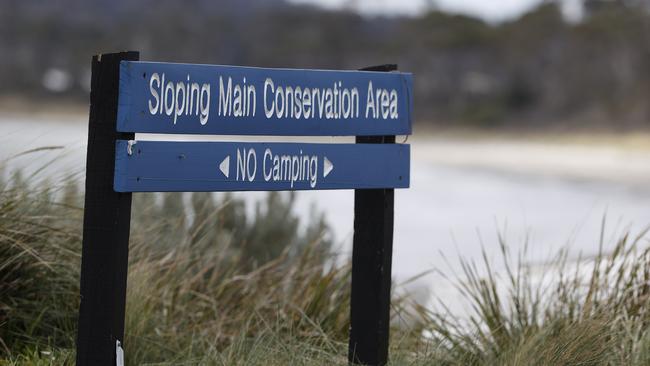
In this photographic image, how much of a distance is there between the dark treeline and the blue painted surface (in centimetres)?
2931

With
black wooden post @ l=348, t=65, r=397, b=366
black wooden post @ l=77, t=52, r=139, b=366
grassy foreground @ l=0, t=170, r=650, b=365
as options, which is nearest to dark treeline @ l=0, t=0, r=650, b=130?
grassy foreground @ l=0, t=170, r=650, b=365

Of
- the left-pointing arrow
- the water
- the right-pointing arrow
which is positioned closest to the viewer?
the left-pointing arrow

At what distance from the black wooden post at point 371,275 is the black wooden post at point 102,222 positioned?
0.99 metres

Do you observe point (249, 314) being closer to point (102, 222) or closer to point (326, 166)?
point (326, 166)

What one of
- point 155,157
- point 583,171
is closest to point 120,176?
point 155,157

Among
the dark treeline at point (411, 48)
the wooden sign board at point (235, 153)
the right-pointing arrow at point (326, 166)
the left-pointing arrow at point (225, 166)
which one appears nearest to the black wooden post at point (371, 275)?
the wooden sign board at point (235, 153)

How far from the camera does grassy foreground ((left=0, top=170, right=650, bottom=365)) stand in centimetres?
359

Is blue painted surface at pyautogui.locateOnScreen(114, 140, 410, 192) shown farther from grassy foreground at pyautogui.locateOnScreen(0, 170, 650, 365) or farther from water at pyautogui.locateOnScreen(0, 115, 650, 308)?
water at pyautogui.locateOnScreen(0, 115, 650, 308)

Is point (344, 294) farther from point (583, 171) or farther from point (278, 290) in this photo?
point (583, 171)

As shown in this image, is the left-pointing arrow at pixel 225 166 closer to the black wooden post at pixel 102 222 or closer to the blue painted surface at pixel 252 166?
the blue painted surface at pixel 252 166

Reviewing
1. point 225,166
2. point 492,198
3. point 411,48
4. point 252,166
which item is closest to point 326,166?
point 252,166

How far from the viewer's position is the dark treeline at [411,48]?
38.8m

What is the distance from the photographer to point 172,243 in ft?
16.6

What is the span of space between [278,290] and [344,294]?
43 cm
